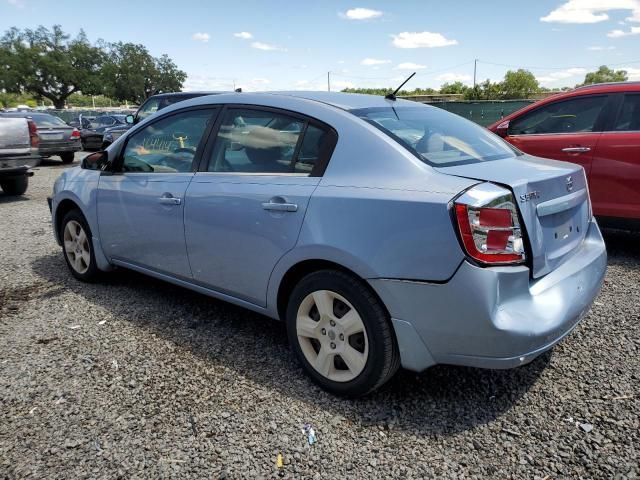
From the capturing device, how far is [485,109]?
20234 millimetres

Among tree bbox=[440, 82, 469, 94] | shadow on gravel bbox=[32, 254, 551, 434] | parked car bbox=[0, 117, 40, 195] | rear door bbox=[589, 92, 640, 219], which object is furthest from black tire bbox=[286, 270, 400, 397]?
tree bbox=[440, 82, 469, 94]

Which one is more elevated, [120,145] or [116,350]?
[120,145]

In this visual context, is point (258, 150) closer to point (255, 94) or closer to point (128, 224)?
point (255, 94)

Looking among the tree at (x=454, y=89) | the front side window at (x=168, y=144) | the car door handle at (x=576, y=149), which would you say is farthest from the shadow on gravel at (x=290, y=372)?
the tree at (x=454, y=89)

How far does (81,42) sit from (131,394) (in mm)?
84840

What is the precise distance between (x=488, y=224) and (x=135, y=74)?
282 ft

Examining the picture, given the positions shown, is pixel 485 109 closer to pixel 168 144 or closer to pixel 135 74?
pixel 168 144

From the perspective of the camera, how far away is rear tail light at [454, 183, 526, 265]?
7.20 ft

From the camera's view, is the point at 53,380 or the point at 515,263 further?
the point at 53,380

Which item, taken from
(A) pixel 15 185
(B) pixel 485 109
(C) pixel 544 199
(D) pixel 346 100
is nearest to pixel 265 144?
(D) pixel 346 100

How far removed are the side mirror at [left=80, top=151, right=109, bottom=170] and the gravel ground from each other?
1247mm

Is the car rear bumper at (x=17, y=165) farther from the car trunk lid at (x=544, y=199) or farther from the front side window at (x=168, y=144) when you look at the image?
the car trunk lid at (x=544, y=199)

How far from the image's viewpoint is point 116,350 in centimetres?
328

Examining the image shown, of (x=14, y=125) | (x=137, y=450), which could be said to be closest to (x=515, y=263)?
(x=137, y=450)
